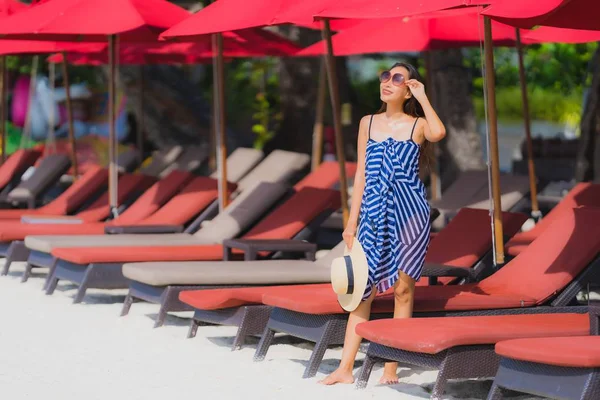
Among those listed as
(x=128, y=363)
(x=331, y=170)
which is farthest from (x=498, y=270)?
(x=331, y=170)

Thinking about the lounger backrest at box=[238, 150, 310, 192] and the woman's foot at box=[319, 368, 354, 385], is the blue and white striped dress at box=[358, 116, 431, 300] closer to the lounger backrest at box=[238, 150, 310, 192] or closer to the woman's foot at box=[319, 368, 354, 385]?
the woman's foot at box=[319, 368, 354, 385]

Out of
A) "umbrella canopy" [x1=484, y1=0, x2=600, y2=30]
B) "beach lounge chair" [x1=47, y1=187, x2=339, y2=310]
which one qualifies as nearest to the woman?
"umbrella canopy" [x1=484, y1=0, x2=600, y2=30]

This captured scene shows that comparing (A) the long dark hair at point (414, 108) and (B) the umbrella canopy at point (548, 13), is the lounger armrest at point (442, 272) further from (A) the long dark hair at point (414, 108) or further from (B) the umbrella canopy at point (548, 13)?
(B) the umbrella canopy at point (548, 13)

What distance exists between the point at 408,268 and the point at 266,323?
1.46 metres

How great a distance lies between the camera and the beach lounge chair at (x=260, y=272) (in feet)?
26.4

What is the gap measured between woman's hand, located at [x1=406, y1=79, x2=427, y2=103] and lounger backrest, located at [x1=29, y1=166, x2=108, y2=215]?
790 cm

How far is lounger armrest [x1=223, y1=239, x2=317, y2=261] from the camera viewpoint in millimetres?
9656

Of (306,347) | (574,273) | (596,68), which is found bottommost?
(306,347)

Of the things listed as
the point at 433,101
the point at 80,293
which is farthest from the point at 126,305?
the point at 433,101

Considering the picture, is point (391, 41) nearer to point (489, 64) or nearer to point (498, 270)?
point (489, 64)

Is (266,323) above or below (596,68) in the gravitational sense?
below

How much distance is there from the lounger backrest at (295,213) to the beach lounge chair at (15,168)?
20.8 feet

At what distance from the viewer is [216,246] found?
34.5 feet

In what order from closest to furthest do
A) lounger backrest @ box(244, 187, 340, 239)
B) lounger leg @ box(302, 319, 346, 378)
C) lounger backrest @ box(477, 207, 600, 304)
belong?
lounger leg @ box(302, 319, 346, 378), lounger backrest @ box(477, 207, 600, 304), lounger backrest @ box(244, 187, 340, 239)
